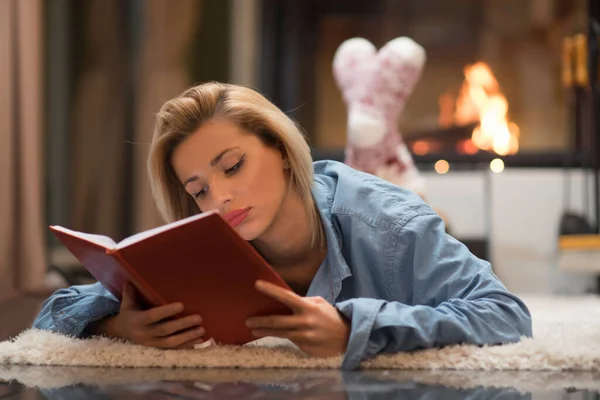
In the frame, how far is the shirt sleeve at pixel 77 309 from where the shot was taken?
109 cm

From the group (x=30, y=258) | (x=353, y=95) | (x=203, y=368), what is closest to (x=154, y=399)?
(x=203, y=368)

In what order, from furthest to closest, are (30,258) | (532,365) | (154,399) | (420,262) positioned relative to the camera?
(30,258) → (420,262) → (532,365) → (154,399)

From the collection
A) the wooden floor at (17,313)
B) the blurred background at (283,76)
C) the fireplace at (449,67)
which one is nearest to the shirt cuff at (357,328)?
the wooden floor at (17,313)

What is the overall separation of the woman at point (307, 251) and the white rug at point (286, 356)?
2 centimetres

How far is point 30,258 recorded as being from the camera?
9.13 ft

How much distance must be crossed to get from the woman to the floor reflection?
0.06 m

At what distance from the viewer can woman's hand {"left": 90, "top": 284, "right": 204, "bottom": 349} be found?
94cm

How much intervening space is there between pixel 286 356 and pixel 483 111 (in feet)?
8.29

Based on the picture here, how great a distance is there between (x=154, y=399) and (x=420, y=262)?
417mm

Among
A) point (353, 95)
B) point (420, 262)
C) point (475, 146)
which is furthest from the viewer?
point (475, 146)

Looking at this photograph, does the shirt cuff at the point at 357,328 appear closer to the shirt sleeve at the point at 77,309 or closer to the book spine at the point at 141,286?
the book spine at the point at 141,286

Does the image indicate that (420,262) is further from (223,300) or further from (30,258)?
(30,258)

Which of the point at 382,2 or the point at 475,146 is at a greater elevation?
the point at 382,2

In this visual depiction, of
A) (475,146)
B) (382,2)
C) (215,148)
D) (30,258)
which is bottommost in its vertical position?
(30,258)
